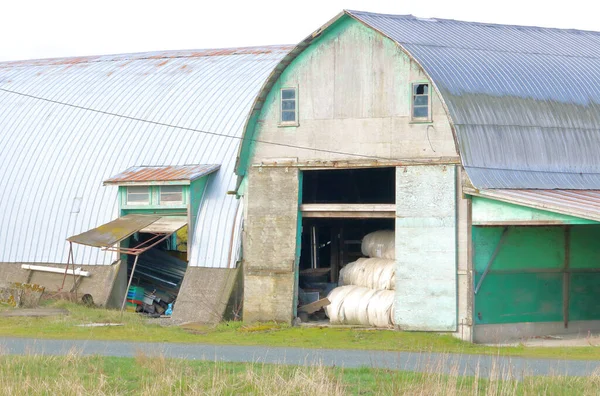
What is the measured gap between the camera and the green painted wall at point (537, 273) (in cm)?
2733

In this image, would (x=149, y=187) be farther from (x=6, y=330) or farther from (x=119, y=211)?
(x=6, y=330)

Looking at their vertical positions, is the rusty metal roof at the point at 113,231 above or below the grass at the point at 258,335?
above

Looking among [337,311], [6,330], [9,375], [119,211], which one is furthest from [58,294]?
[9,375]

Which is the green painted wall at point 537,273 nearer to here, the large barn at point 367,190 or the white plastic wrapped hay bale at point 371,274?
the large barn at point 367,190

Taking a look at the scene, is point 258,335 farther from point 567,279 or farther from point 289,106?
point 567,279

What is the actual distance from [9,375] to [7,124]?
22.5 m

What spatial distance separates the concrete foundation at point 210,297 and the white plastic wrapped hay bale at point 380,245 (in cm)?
343

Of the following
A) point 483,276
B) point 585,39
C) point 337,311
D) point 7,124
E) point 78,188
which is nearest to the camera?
point 483,276

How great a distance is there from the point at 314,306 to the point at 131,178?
294 inches

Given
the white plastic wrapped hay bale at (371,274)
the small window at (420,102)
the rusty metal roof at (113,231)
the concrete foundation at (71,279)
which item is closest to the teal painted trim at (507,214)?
the small window at (420,102)

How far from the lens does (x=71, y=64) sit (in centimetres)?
4591

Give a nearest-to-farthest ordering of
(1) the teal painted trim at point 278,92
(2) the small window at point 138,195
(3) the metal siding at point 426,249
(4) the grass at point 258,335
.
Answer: (4) the grass at point 258,335 → (3) the metal siding at point 426,249 → (1) the teal painted trim at point 278,92 → (2) the small window at point 138,195

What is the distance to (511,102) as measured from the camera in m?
28.3

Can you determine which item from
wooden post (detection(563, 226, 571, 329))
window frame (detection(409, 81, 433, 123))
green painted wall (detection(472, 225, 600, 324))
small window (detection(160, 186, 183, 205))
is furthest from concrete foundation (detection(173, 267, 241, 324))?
wooden post (detection(563, 226, 571, 329))
